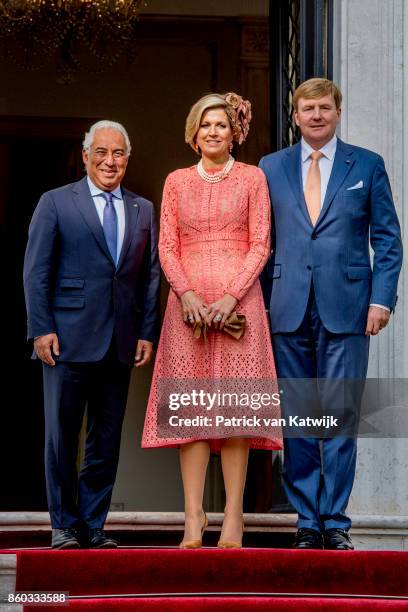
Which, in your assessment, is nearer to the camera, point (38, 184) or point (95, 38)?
point (95, 38)

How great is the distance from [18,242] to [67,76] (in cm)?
144

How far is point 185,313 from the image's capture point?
570cm

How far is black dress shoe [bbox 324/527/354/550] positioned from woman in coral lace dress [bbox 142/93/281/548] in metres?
0.34

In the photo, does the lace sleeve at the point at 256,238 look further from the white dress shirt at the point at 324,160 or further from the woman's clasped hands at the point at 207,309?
the white dress shirt at the point at 324,160

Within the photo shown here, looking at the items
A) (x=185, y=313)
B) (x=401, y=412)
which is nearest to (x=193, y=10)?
(x=401, y=412)

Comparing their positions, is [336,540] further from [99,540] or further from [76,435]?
[76,435]

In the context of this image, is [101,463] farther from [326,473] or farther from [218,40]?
[218,40]

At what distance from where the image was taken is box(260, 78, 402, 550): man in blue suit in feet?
19.0

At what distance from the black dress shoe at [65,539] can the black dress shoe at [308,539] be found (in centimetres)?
86

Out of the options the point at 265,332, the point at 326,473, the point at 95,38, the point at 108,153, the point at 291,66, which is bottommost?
the point at 326,473

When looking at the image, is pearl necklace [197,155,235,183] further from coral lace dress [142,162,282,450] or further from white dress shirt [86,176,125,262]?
white dress shirt [86,176,125,262]

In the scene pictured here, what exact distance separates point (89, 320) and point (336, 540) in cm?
131

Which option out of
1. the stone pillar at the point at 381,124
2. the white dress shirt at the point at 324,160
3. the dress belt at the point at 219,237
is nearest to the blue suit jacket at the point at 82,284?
the dress belt at the point at 219,237

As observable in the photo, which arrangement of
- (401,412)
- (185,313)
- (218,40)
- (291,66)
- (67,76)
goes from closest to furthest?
(185,313) < (401,412) < (291,66) < (67,76) < (218,40)
